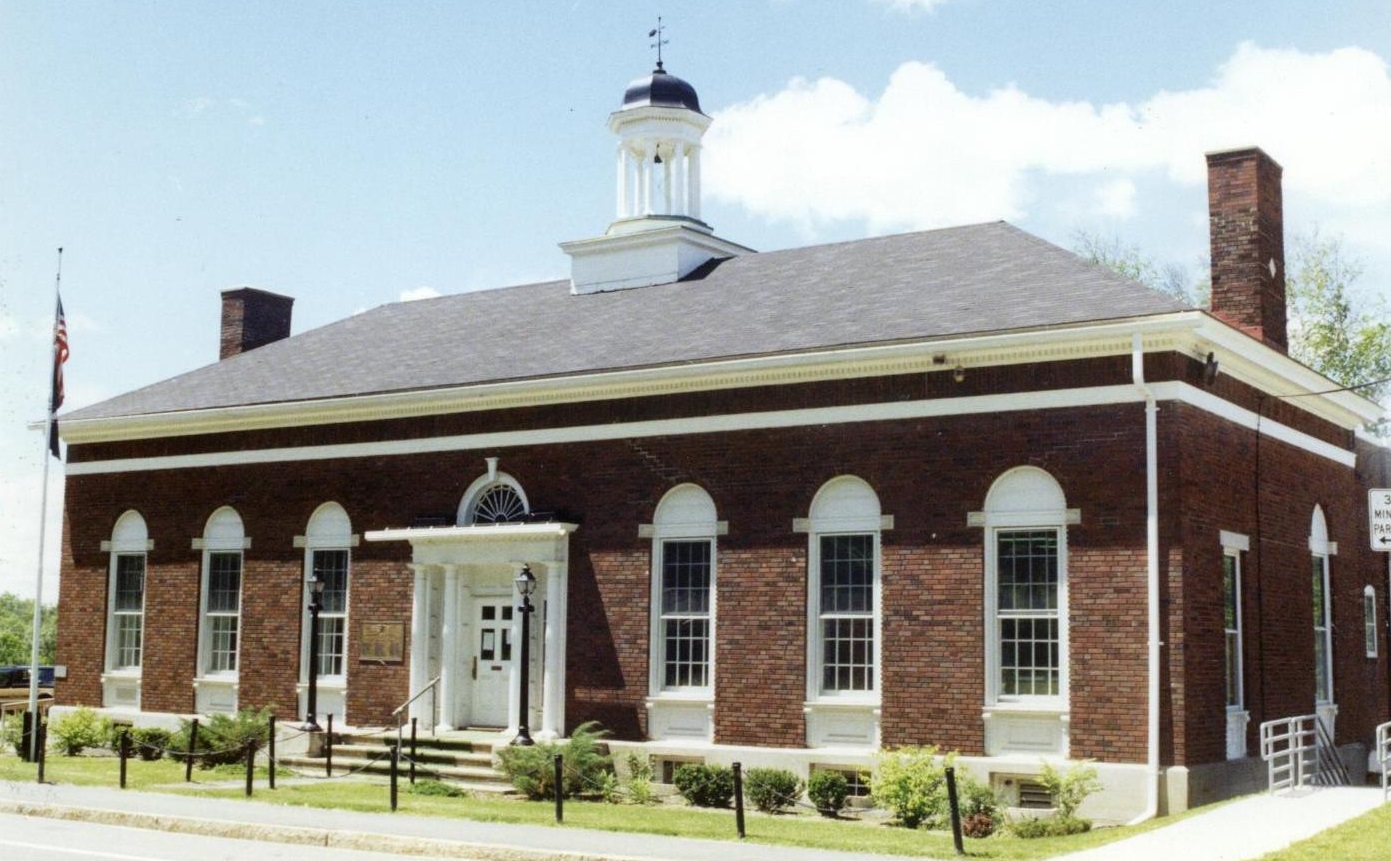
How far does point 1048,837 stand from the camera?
1906cm

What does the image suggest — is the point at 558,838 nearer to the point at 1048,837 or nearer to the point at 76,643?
the point at 1048,837

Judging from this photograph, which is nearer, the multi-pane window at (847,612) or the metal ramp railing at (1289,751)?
the metal ramp railing at (1289,751)

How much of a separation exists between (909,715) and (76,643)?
18.4 m

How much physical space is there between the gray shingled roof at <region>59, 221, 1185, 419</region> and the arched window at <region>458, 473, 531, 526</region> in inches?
67.4

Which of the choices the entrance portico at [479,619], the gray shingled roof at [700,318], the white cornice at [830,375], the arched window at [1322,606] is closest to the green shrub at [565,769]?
the entrance portico at [479,619]

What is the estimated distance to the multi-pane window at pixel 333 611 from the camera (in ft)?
93.0

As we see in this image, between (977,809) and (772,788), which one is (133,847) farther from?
(977,809)

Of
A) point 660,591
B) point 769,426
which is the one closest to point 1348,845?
point 769,426

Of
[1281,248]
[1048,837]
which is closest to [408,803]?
[1048,837]

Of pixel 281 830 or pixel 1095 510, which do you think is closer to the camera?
pixel 281 830

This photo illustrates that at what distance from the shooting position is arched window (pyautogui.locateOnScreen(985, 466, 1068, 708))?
69.0 ft

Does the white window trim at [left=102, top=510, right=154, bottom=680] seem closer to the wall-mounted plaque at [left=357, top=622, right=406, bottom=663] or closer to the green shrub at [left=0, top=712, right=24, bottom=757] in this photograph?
the green shrub at [left=0, top=712, right=24, bottom=757]

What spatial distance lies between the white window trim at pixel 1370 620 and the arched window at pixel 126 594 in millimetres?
22899

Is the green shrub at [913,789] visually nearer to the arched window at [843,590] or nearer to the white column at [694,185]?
the arched window at [843,590]
